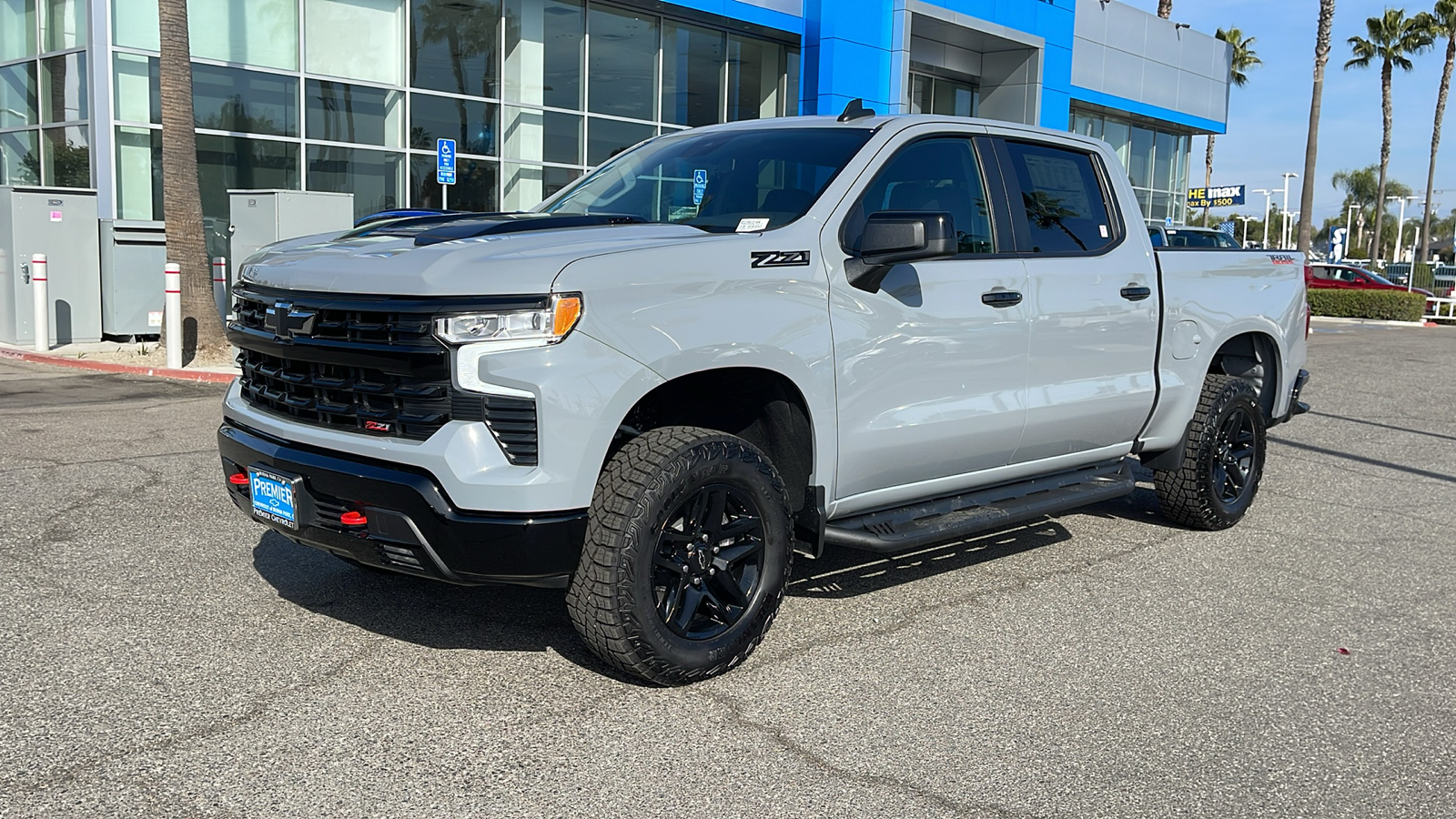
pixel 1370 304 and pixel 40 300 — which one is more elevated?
pixel 40 300

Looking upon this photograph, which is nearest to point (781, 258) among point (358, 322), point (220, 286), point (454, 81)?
point (358, 322)

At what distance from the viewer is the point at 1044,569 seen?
598cm

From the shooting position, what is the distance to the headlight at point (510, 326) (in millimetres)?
3777

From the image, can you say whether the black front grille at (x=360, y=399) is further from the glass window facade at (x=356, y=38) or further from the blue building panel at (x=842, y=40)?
the blue building panel at (x=842, y=40)

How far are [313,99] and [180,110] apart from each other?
4442 mm

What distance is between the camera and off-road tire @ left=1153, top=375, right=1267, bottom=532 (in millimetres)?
6566

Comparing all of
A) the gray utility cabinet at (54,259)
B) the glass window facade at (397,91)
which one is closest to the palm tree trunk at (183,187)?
the gray utility cabinet at (54,259)

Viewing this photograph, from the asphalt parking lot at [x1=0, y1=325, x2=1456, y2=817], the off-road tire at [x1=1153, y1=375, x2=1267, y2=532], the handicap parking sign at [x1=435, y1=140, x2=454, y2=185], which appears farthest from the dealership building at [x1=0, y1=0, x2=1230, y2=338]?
the off-road tire at [x1=1153, y1=375, x2=1267, y2=532]

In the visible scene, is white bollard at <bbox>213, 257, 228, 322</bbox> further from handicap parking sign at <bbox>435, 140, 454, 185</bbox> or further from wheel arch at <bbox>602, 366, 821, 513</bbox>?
wheel arch at <bbox>602, 366, 821, 513</bbox>

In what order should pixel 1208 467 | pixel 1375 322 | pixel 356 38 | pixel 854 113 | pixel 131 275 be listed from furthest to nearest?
pixel 1375 322 < pixel 356 38 < pixel 131 275 < pixel 1208 467 < pixel 854 113

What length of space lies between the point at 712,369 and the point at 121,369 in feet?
37.7

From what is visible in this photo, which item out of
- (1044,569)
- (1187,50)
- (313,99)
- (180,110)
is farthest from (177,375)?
(1187,50)

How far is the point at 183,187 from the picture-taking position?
14023 mm

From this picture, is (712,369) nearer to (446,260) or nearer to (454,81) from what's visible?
(446,260)
